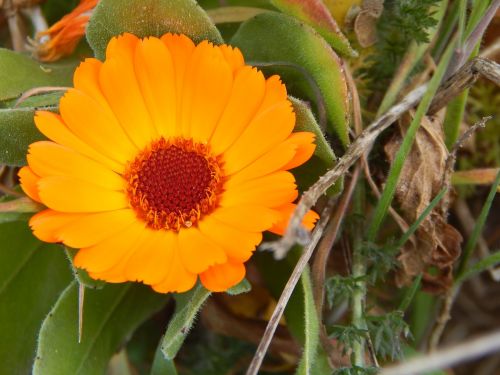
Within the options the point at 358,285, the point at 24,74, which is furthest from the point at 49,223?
the point at 358,285

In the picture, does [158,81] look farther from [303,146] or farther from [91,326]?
[91,326]

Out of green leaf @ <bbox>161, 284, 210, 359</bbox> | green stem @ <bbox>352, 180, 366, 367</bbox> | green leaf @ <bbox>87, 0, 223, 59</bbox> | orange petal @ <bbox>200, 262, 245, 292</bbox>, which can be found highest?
green leaf @ <bbox>87, 0, 223, 59</bbox>

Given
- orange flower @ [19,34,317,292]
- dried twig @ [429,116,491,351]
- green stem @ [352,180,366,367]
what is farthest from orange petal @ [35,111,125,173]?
dried twig @ [429,116,491,351]

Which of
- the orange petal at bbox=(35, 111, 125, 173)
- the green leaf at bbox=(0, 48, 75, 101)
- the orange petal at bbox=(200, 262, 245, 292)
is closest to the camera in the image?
the orange petal at bbox=(200, 262, 245, 292)

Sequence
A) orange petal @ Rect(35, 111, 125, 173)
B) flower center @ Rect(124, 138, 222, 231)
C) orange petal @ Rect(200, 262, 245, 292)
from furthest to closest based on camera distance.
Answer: flower center @ Rect(124, 138, 222, 231), orange petal @ Rect(35, 111, 125, 173), orange petal @ Rect(200, 262, 245, 292)

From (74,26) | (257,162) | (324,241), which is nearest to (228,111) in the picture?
(257,162)

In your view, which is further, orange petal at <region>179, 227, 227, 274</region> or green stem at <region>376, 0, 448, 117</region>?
green stem at <region>376, 0, 448, 117</region>

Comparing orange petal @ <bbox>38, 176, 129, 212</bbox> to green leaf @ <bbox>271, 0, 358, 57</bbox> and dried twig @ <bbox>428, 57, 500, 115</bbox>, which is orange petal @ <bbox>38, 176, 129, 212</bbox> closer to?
green leaf @ <bbox>271, 0, 358, 57</bbox>

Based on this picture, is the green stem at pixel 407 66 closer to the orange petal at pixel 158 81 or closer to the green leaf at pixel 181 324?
the orange petal at pixel 158 81
